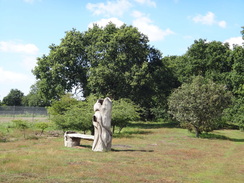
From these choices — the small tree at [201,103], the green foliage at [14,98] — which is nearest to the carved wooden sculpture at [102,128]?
the small tree at [201,103]

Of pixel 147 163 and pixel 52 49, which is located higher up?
pixel 52 49

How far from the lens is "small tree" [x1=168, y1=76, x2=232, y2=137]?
26.5 metres

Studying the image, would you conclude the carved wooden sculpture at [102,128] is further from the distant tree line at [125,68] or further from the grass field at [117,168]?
the distant tree line at [125,68]

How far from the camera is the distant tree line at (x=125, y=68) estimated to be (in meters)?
37.4

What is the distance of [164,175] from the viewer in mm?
10922

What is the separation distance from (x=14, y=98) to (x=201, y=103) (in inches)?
4138

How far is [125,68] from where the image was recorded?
38812mm

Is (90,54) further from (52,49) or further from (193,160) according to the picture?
(193,160)

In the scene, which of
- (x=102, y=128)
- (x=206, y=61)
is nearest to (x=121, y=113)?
(x=102, y=128)

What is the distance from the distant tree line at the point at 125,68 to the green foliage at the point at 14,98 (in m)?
74.5

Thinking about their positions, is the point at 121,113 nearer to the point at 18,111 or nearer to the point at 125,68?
the point at 125,68

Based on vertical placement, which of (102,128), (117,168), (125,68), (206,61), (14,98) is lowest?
(117,168)

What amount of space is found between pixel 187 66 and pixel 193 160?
3293cm

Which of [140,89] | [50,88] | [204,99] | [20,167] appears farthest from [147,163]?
[50,88]
